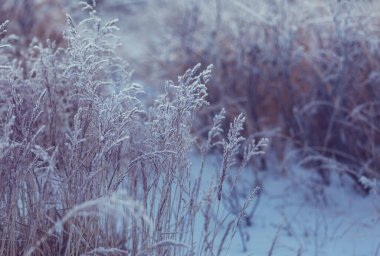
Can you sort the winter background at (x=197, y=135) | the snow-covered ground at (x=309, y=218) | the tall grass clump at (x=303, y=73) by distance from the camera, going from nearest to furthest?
the winter background at (x=197, y=135), the snow-covered ground at (x=309, y=218), the tall grass clump at (x=303, y=73)

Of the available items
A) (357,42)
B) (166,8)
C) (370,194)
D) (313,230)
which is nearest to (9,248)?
(313,230)

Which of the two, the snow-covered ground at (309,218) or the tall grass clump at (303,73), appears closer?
the snow-covered ground at (309,218)

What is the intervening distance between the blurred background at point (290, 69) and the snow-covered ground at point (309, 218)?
82 millimetres

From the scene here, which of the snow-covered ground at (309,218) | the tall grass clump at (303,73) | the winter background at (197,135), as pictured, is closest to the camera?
the winter background at (197,135)

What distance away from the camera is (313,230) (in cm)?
290

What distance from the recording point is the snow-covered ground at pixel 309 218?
2.70m

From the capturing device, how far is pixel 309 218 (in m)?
3.07

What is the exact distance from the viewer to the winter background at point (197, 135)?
1.94m

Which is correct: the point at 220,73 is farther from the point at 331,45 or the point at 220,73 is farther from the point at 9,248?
the point at 9,248

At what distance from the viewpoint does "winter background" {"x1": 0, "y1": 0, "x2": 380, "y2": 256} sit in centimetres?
194

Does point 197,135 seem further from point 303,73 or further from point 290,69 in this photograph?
point 303,73

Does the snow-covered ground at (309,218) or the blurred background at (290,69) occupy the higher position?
the blurred background at (290,69)

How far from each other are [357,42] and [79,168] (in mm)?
1929

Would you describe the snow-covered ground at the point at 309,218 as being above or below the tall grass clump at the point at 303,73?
below
